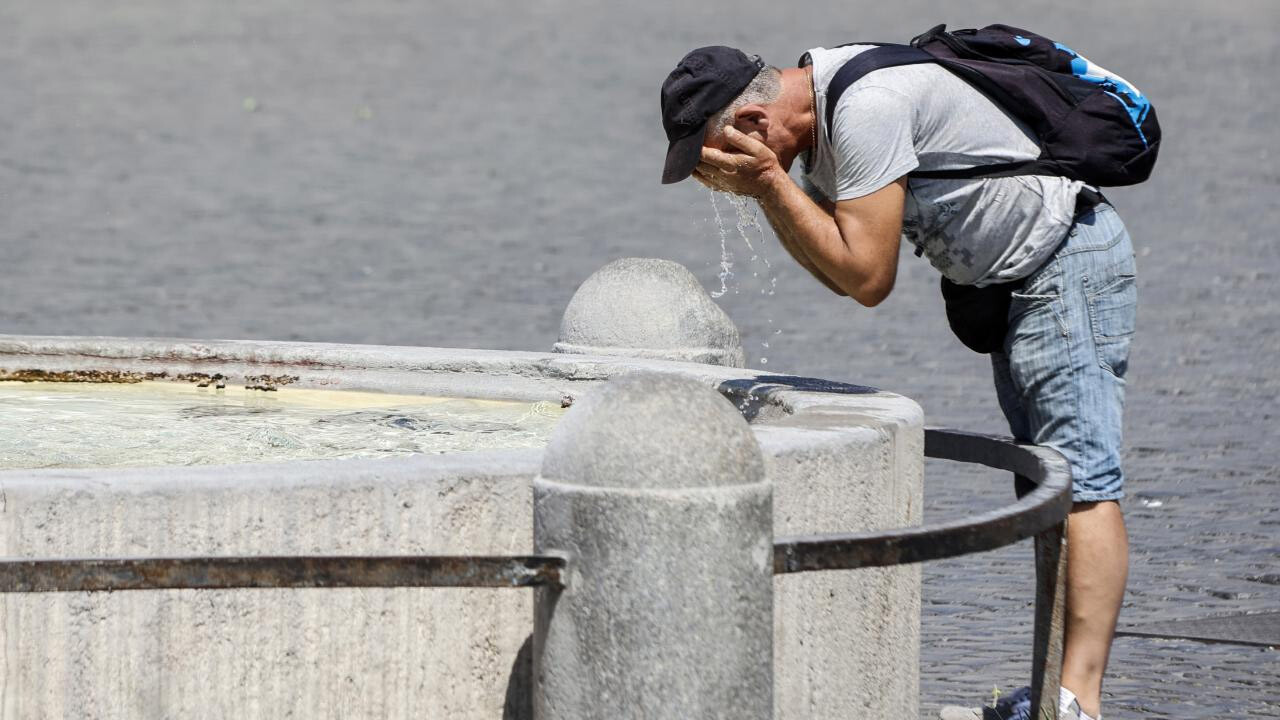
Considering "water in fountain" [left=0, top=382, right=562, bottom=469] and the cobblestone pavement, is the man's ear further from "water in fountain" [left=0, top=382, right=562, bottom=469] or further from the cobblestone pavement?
the cobblestone pavement

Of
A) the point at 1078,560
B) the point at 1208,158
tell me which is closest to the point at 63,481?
the point at 1078,560

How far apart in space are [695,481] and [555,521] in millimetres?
245

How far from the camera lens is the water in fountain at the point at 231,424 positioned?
4.91m

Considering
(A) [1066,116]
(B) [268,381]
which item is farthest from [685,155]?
(B) [268,381]

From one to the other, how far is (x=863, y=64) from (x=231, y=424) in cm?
196

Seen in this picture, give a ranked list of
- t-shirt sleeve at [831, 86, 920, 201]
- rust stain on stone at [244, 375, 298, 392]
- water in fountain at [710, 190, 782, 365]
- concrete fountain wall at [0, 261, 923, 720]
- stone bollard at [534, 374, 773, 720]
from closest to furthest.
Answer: stone bollard at [534, 374, 773, 720] → concrete fountain wall at [0, 261, 923, 720] → t-shirt sleeve at [831, 86, 920, 201] → water in fountain at [710, 190, 782, 365] → rust stain on stone at [244, 375, 298, 392]

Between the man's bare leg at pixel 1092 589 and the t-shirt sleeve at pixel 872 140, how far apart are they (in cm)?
90

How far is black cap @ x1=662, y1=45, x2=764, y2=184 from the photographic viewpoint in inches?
174

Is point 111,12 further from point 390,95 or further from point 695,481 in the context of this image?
point 695,481

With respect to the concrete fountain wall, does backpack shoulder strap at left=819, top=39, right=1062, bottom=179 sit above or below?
above

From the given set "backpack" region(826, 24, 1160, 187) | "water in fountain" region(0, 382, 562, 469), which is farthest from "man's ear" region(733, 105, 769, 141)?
"water in fountain" region(0, 382, 562, 469)

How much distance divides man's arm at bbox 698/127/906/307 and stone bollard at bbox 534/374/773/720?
1.19m

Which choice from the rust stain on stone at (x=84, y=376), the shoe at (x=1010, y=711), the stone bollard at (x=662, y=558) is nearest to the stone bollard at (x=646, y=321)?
the rust stain on stone at (x=84, y=376)

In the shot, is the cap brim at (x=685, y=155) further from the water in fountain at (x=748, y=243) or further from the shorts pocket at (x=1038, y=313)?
the shorts pocket at (x=1038, y=313)
